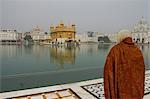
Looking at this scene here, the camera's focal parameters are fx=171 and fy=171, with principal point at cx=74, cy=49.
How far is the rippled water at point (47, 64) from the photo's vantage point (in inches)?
127

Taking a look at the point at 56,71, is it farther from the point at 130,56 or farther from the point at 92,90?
the point at 130,56

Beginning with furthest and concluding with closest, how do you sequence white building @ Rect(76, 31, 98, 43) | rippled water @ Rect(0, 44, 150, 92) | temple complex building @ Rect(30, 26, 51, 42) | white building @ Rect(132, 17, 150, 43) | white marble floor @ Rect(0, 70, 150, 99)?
white building @ Rect(132, 17, 150, 43) < white building @ Rect(76, 31, 98, 43) < temple complex building @ Rect(30, 26, 51, 42) < rippled water @ Rect(0, 44, 150, 92) < white marble floor @ Rect(0, 70, 150, 99)

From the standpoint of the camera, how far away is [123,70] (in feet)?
5.00

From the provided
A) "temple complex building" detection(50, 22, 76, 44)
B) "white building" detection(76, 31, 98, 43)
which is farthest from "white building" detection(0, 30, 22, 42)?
"white building" detection(76, 31, 98, 43)

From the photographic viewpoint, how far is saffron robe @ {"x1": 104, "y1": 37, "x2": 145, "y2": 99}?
1512 millimetres

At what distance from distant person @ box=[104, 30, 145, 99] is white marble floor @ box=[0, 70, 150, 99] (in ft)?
3.43

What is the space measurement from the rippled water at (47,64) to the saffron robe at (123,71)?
1929 millimetres

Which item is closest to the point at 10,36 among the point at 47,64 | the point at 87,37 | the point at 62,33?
the point at 47,64

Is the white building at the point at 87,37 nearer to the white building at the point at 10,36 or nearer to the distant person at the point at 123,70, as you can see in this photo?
the white building at the point at 10,36

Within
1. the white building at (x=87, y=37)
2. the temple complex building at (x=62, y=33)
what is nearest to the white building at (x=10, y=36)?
the temple complex building at (x=62, y=33)

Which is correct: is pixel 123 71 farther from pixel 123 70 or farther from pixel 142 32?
pixel 142 32

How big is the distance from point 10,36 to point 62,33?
1.05 metres

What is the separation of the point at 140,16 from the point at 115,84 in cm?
328

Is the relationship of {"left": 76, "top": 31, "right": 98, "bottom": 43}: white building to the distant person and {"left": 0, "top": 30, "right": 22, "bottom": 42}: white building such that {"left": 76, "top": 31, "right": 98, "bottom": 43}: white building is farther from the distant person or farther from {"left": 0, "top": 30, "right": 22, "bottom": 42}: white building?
the distant person
